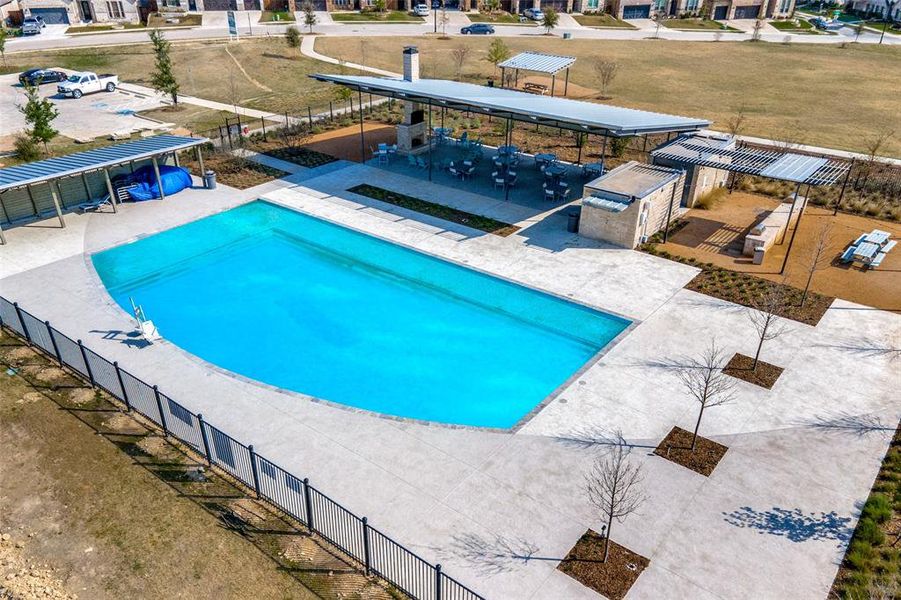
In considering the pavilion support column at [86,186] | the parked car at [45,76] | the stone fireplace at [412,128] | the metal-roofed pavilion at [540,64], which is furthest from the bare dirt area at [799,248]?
the parked car at [45,76]

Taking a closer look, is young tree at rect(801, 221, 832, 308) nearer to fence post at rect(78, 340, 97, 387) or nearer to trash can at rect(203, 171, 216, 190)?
fence post at rect(78, 340, 97, 387)

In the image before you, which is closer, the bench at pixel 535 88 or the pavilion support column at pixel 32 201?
the pavilion support column at pixel 32 201

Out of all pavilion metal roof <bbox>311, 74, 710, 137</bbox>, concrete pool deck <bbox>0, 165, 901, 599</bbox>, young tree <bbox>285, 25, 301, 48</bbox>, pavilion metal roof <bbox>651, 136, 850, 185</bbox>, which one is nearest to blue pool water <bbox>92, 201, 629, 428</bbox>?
concrete pool deck <bbox>0, 165, 901, 599</bbox>

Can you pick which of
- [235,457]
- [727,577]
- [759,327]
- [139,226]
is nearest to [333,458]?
[235,457]

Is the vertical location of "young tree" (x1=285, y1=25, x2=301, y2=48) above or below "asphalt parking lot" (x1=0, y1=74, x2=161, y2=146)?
above

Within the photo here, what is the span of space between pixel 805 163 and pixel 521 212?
11873 millimetres

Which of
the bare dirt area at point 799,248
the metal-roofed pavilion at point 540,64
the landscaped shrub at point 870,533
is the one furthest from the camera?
the metal-roofed pavilion at point 540,64

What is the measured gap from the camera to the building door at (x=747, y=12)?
3920 inches

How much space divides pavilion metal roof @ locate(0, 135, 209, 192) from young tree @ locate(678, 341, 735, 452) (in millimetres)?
24551

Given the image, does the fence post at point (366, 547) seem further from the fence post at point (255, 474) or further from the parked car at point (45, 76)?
the parked car at point (45, 76)

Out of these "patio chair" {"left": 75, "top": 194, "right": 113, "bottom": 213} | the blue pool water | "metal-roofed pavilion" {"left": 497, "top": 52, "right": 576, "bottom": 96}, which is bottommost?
the blue pool water

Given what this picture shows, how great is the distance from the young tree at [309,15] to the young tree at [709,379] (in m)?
67.6

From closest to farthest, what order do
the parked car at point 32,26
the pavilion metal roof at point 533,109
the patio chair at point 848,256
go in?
the patio chair at point 848,256, the pavilion metal roof at point 533,109, the parked car at point 32,26

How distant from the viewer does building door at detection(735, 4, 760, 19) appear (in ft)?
327
